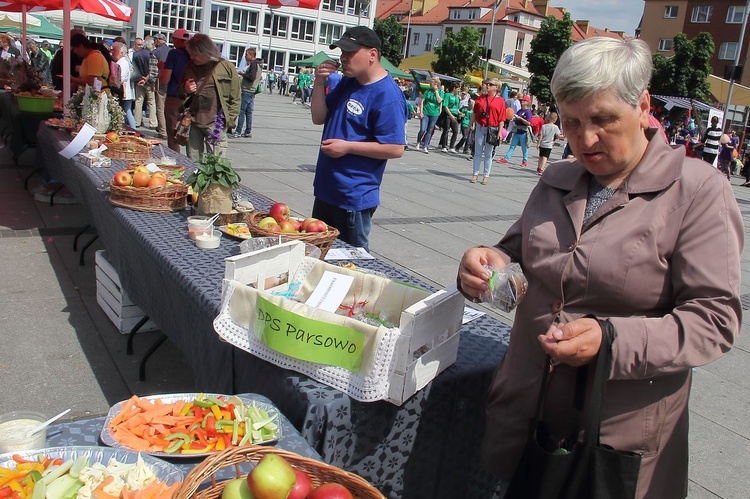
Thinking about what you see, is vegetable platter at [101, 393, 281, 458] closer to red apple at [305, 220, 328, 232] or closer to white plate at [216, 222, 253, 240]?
red apple at [305, 220, 328, 232]

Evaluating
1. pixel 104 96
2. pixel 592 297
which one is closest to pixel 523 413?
pixel 592 297

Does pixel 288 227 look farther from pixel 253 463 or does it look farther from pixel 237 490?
pixel 237 490

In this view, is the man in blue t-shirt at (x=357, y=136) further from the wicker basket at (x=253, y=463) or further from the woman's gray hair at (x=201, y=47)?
the woman's gray hair at (x=201, y=47)

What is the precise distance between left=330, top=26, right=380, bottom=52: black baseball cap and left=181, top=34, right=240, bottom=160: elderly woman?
11.6 feet

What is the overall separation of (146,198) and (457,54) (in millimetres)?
56286

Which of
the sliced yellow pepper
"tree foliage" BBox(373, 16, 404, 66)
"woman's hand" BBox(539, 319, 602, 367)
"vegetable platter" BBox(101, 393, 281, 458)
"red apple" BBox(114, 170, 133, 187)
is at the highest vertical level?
"tree foliage" BBox(373, 16, 404, 66)

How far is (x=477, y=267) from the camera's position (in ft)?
5.88

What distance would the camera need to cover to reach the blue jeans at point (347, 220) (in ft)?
12.1

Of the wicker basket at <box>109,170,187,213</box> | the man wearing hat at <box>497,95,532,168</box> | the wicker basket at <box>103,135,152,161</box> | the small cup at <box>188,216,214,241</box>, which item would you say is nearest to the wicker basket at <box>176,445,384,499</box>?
the small cup at <box>188,216,214,241</box>

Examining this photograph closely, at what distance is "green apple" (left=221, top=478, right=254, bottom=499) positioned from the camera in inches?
53.7

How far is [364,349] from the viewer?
72.7 inches

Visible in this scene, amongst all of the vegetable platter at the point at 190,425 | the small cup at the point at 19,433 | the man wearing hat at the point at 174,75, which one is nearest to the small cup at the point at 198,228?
the vegetable platter at the point at 190,425

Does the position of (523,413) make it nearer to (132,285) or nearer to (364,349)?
(364,349)

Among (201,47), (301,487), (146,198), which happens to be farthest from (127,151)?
(301,487)
